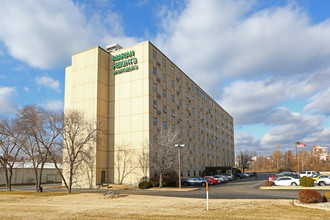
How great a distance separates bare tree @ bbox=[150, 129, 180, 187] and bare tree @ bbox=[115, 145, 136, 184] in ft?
16.7

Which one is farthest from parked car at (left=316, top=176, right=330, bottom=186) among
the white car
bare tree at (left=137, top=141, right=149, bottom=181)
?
bare tree at (left=137, top=141, right=149, bottom=181)

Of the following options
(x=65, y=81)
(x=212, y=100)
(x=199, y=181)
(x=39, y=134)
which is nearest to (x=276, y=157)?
(x=212, y=100)

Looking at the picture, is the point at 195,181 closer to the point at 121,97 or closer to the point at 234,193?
the point at 234,193

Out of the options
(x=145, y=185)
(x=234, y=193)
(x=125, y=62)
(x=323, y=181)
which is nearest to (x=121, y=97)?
(x=125, y=62)

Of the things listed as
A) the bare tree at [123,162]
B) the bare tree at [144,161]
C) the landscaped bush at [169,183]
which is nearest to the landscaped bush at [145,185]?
the landscaped bush at [169,183]

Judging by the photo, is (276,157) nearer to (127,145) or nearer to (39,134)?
(127,145)

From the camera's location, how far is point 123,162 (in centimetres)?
4662

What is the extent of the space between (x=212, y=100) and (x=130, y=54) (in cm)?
4129

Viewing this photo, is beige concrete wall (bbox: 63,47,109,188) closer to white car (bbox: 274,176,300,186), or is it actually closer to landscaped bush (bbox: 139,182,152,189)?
landscaped bush (bbox: 139,182,152,189)

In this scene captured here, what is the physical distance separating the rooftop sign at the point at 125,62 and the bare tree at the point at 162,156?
13.2 meters

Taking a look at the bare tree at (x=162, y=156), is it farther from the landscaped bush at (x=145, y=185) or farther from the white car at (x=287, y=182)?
the white car at (x=287, y=182)

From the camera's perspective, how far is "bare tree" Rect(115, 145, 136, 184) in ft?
151

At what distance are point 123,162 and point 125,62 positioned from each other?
1766 centimetres

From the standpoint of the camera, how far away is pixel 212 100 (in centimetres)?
8394
